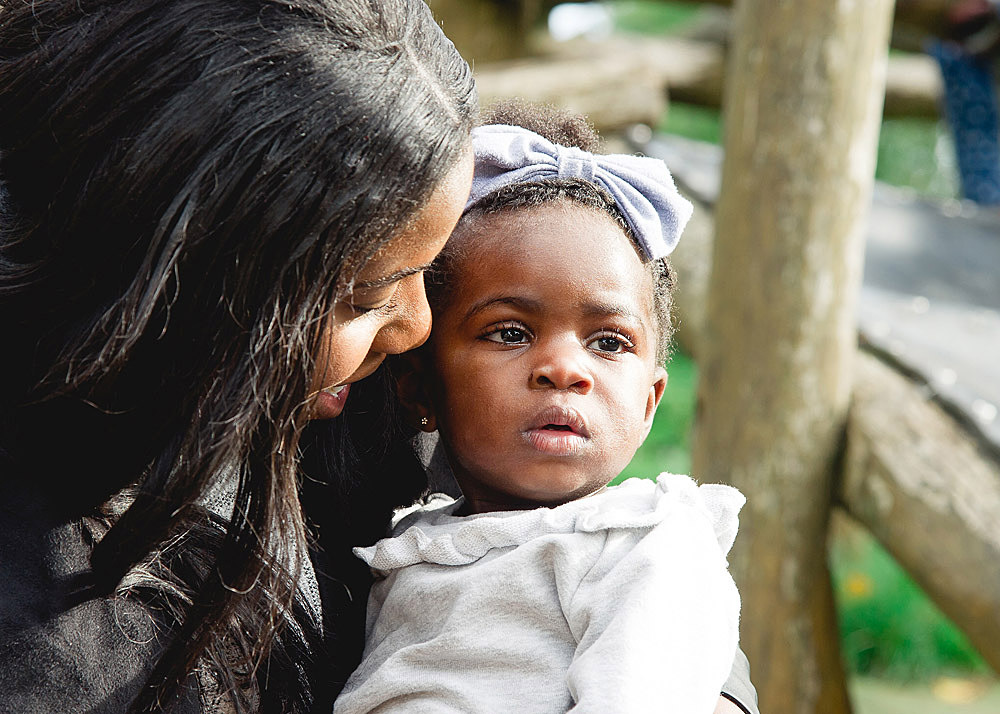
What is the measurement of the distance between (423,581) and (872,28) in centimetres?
289

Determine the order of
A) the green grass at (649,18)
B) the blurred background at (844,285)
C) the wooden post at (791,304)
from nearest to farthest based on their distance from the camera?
the blurred background at (844,285) → the wooden post at (791,304) → the green grass at (649,18)

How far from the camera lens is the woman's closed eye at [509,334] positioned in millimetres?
1615

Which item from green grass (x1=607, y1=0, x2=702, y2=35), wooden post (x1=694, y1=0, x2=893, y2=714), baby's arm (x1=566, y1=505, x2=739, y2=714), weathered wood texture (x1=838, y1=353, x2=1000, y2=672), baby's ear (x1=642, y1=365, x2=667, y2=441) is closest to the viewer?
baby's arm (x1=566, y1=505, x2=739, y2=714)

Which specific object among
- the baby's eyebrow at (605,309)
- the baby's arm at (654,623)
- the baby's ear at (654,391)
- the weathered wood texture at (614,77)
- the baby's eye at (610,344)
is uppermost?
the baby's eyebrow at (605,309)

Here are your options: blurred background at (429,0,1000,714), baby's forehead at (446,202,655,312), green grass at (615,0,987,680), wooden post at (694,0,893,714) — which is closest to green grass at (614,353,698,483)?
green grass at (615,0,987,680)

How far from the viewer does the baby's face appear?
1.57m

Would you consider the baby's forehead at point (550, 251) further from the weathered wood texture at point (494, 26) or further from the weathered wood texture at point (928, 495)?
the weathered wood texture at point (494, 26)

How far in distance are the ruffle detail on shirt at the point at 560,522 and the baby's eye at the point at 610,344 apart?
7.6 inches

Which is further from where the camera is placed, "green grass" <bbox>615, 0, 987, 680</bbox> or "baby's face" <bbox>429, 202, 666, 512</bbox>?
"green grass" <bbox>615, 0, 987, 680</bbox>

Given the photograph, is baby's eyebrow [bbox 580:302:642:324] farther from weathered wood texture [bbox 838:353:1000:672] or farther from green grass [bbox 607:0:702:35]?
green grass [bbox 607:0:702:35]

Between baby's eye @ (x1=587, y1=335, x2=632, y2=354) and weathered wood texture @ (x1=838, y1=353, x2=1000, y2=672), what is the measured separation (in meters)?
1.84

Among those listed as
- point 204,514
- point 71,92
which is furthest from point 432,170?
point 204,514

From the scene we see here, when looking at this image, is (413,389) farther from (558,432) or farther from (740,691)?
(740,691)

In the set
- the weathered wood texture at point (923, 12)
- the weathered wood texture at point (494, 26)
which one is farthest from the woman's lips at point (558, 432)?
the weathered wood texture at point (923, 12)
